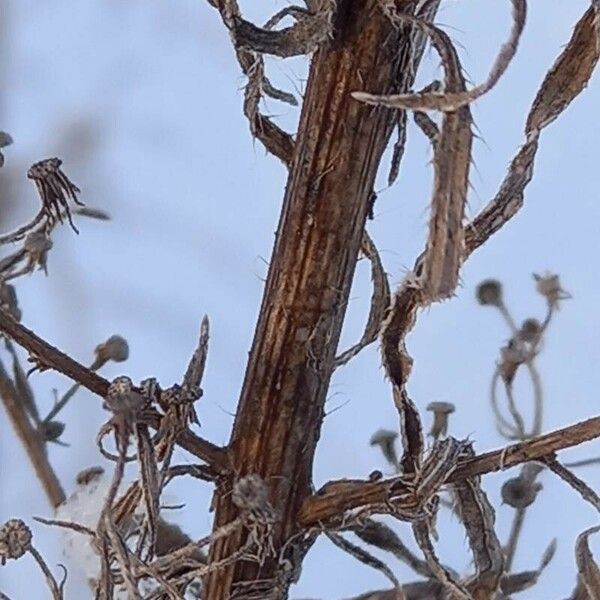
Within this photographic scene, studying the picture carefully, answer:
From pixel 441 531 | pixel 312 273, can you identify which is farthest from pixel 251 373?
pixel 441 531

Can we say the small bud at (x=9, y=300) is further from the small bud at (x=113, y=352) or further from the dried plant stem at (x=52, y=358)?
the dried plant stem at (x=52, y=358)

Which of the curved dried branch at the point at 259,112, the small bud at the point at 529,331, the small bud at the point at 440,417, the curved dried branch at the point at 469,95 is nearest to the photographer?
the curved dried branch at the point at 469,95

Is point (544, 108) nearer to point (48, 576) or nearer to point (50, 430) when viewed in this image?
point (48, 576)

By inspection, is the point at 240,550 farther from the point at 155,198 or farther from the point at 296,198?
the point at 155,198

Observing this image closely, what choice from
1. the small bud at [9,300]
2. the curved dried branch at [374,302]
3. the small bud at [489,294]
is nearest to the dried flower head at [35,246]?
the small bud at [9,300]

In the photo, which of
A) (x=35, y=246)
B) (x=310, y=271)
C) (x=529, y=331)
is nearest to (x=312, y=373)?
(x=310, y=271)

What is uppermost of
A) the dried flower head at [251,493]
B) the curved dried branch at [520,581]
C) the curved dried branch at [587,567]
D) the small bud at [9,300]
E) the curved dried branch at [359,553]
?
the small bud at [9,300]

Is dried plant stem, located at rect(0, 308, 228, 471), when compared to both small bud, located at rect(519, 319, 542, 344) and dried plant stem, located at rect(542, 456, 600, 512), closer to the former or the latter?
dried plant stem, located at rect(542, 456, 600, 512)

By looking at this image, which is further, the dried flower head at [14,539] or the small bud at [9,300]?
the small bud at [9,300]
